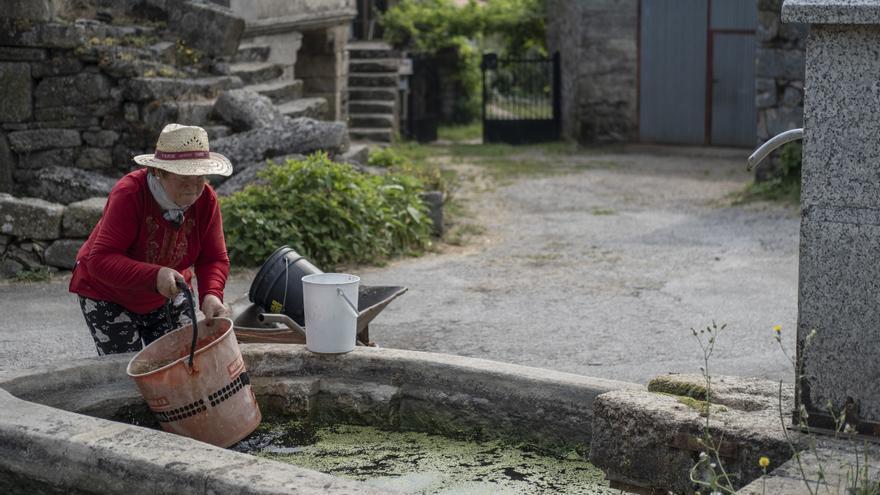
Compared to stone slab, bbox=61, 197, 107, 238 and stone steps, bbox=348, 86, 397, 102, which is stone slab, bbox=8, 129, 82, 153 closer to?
stone slab, bbox=61, 197, 107, 238

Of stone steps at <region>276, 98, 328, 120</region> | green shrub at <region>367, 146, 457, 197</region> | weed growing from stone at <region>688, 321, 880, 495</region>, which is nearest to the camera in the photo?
weed growing from stone at <region>688, 321, 880, 495</region>

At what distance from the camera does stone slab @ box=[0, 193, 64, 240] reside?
8188 millimetres

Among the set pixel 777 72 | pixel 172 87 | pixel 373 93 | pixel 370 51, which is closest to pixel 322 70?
pixel 373 93

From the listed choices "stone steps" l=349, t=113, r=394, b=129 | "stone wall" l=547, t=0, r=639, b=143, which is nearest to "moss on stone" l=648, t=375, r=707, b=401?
"stone steps" l=349, t=113, r=394, b=129

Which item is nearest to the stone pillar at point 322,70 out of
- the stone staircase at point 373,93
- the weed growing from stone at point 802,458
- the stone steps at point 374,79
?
the stone staircase at point 373,93

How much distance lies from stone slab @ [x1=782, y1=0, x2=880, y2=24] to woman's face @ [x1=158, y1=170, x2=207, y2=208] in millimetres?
2157

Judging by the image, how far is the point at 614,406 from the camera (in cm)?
388

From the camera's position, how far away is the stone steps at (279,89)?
40.5 feet

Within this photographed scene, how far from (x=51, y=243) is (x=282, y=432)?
4.24 meters

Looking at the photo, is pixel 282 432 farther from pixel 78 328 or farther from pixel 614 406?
pixel 78 328

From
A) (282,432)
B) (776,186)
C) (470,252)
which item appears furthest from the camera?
(776,186)

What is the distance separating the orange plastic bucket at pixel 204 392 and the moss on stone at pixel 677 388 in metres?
1.43

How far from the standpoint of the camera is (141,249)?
4.59 m

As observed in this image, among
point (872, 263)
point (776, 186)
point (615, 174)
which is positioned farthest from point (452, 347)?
point (615, 174)
